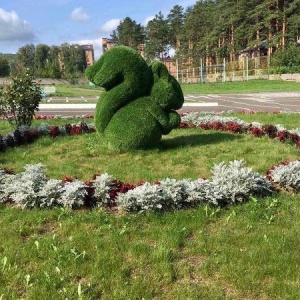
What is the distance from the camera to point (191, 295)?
335 cm

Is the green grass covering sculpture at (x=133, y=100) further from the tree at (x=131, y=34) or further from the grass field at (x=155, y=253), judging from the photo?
the tree at (x=131, y=34)

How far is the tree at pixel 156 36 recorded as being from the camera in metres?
67.2

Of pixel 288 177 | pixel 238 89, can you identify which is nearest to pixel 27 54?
pixel 238 89

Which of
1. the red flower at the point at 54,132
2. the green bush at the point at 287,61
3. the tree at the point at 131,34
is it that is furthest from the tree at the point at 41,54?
the red flower at the point at 54,132

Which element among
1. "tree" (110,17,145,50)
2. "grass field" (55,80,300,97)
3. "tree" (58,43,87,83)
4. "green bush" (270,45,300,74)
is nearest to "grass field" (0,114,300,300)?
"grass field" (55,80,300,97)

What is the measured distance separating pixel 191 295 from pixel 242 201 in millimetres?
2209

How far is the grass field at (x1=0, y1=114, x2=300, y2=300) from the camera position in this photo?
3.43m

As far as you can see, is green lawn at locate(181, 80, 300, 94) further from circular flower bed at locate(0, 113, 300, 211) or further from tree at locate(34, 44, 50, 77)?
tree at locate(34, 44, 50, 77)

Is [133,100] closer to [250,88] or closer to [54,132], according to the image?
[54,132]

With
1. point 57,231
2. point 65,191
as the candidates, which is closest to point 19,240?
point 57,231

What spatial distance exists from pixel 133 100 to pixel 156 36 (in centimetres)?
6219

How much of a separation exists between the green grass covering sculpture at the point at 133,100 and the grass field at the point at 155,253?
9.97 feet

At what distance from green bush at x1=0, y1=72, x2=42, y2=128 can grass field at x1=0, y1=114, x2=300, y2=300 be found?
613 centimetres

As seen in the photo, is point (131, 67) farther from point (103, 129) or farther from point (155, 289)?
point (155, 289)
